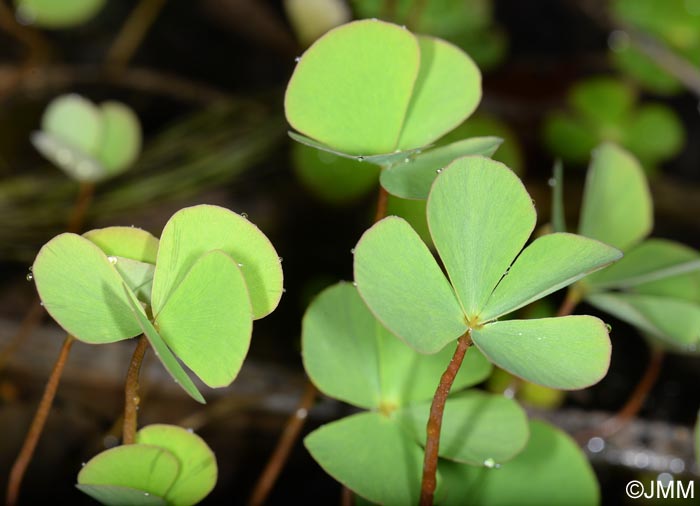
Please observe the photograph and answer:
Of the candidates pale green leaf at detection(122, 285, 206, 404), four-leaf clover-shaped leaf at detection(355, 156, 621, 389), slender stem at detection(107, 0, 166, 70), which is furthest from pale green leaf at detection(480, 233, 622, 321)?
slender stem at detection(107, 0, 166, 70)

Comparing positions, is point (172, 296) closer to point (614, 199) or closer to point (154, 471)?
point (154, 471)

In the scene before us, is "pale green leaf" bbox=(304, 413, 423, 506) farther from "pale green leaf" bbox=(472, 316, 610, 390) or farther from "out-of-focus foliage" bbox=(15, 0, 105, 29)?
"out-of-focus foliage" bbox=(15, 0, 105, 29)

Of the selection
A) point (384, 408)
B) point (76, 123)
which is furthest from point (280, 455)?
point (76, 123)

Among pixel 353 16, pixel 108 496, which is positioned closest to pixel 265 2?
pixel 353 16

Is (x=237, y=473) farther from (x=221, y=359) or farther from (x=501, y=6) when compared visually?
(x=501, y=6)

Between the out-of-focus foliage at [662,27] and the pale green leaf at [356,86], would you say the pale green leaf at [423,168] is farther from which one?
the out-of-focus foliage at [662,27]
